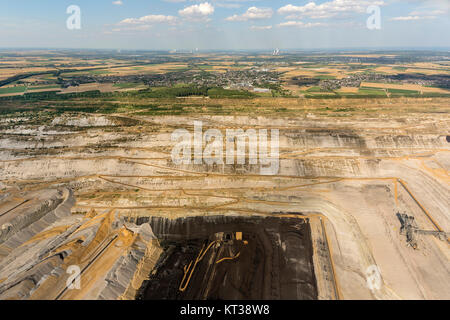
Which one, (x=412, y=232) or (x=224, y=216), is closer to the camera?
(x=412, y=232)

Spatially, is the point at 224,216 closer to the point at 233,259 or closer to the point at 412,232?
the point at 233,259

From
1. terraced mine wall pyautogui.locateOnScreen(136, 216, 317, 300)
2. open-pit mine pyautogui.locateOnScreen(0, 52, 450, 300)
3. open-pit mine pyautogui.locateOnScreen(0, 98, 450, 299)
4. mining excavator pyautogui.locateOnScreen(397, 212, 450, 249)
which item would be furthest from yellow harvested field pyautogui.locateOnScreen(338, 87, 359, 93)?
terraced mine wall pyautogui.locateOnScreen(136, 216, 317, 300)

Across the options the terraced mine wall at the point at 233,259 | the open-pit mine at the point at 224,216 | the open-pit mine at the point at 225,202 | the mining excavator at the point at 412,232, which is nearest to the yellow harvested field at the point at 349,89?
the open-pit mine at the point at 225,202

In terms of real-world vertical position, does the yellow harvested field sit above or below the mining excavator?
above

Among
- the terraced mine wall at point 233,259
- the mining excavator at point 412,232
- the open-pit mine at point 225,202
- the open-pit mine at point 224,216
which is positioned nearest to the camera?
the terraced mine wall at point 233,259

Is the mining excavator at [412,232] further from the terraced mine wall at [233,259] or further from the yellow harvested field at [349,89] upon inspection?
the yellow harvested field at [349,89]

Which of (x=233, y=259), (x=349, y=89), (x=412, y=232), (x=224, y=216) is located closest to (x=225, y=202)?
(x=224, y=216)

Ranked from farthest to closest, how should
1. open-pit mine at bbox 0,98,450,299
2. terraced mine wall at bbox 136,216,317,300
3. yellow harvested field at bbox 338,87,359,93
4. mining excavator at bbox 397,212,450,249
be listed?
yellow harvested field at bbox 338,87,359,93
mining excavator at bbox 397,212,450,249
open-pit mine at bbox 0,98,450,299
terraced mine wall at bbox 136,216,317,300

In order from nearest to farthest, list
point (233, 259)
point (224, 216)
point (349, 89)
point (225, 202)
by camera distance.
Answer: point (233, 259)
point (224, 216)
point (225, 202)
point (349, 89)

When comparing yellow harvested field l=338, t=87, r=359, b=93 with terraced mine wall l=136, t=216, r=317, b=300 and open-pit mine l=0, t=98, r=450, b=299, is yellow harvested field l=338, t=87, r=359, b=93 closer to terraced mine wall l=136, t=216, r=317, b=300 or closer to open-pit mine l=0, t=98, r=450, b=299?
open-pit mine l=0, t=98, r=450, b=299

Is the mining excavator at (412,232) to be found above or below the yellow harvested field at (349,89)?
below
